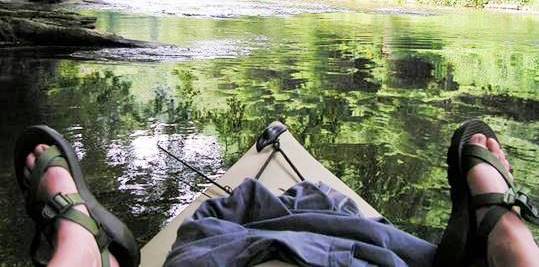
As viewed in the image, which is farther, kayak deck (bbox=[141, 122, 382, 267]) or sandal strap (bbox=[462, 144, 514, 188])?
kayak deck (bbox=[141, 122, 382, 267])

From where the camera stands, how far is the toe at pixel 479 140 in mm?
1641

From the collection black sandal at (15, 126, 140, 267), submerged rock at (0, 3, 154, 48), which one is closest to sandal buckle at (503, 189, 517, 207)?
black sandal at (15, 126, 140, 267)

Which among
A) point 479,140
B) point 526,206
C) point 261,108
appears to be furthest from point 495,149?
point 261,108

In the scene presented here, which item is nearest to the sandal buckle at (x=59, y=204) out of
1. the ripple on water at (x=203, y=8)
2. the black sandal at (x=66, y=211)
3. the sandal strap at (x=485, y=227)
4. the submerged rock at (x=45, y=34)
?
the black sandal at (x=66, y=211)

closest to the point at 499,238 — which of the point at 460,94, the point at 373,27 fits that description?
the point at 460,94

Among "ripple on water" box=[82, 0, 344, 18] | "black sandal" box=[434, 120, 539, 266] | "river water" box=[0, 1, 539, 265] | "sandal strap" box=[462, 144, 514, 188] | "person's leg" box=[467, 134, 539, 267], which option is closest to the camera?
"person's leg" box=[467, 134, 539, 267]

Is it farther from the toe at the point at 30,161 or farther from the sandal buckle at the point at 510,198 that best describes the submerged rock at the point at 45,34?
the sandal buckle at the point at 510,198

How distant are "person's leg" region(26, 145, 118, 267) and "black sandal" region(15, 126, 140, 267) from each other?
2 cm

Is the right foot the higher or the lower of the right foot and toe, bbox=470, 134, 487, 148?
the lower

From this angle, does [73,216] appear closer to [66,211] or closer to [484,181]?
[66,211]

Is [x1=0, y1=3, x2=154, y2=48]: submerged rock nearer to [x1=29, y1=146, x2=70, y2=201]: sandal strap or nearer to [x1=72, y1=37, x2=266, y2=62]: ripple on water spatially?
[x1=72, y1=37, x2=266, y2=62]: ripple on water

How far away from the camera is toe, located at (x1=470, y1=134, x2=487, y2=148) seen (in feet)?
5.38

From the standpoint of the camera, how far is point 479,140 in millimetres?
1651

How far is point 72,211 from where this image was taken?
4.57 feet
